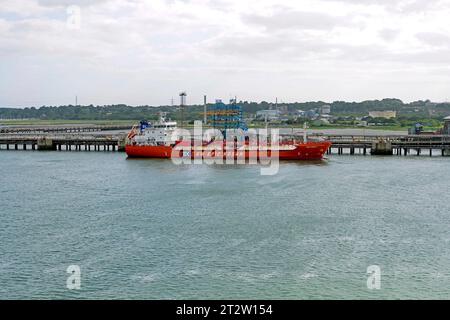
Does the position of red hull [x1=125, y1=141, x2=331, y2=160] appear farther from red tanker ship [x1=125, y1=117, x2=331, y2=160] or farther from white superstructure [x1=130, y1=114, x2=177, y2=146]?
white superstructure [x1=130, y1=114, x2=177, y2=146]

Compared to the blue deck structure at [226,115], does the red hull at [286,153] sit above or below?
below

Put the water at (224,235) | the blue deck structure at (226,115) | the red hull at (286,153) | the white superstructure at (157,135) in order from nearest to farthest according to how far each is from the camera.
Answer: the water at (224,235) → the red hull at (286,153) → the white superstructure at (157,135) → the blue deck structure at (226,115)

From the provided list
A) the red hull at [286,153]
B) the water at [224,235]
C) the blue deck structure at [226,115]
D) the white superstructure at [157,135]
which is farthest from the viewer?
the blue deck structure at [226,115]

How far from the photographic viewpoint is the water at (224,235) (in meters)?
18.5

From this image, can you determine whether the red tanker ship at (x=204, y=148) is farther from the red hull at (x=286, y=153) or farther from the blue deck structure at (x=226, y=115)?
the blue deck structure at (x=226, y=115)

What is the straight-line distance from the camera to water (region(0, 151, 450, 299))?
728 inches

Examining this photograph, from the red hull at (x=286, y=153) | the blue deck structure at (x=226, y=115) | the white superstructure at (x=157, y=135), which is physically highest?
the blue deck structure at (x=226, y=115)

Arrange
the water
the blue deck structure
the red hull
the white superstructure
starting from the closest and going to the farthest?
1. the water
2. the red hull
3. the white superstructure
4. the blue deck structure

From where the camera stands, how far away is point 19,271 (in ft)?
64.5

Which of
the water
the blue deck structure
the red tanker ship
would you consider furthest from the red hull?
the water

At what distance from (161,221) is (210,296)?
10.5m

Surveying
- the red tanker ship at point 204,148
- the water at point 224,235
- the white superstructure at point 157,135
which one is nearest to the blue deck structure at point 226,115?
the red tanker ship at point 204,148

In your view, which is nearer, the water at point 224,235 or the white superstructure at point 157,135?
the water at point 224,235
